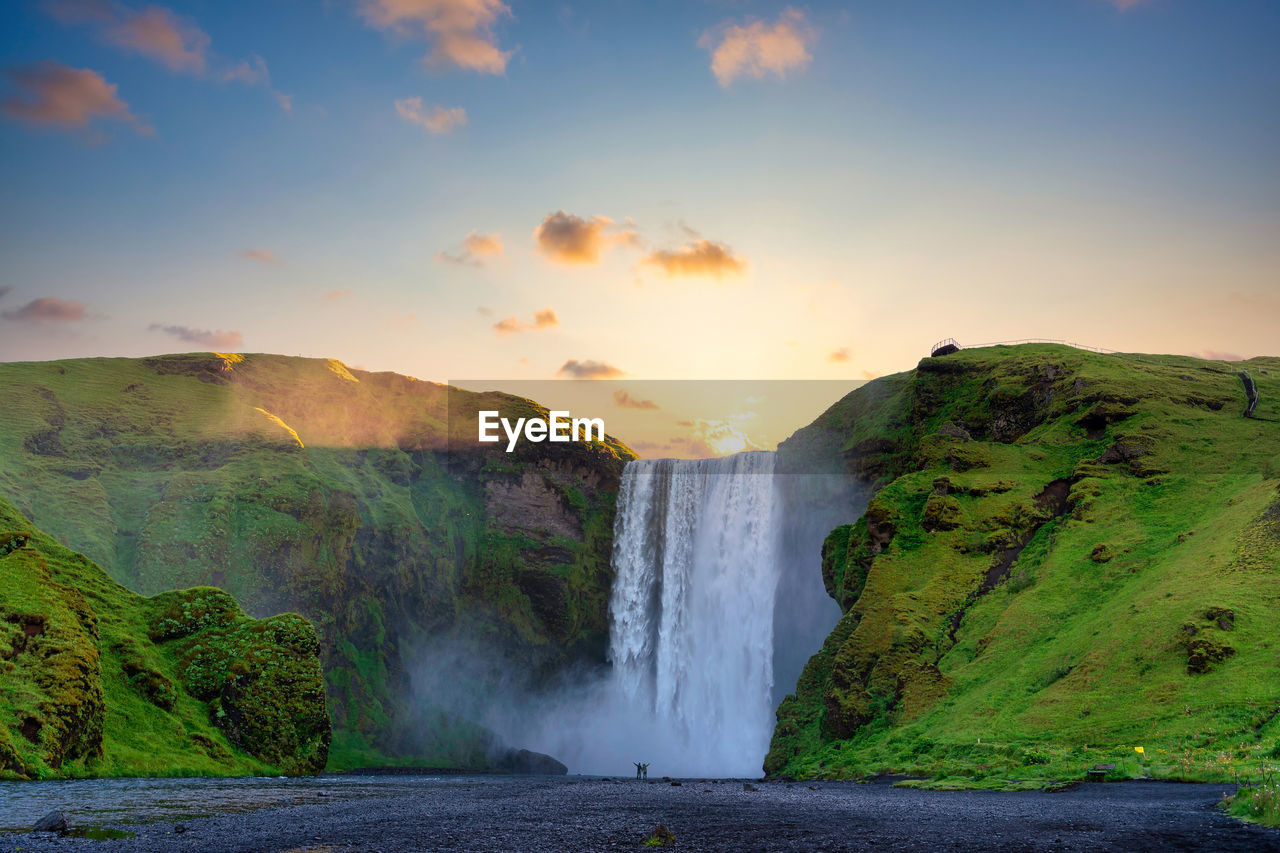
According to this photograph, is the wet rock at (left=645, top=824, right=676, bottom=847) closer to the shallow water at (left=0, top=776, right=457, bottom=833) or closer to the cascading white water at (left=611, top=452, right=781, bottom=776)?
the shallow water at (left=0, top=776, right=457, bottom=833)

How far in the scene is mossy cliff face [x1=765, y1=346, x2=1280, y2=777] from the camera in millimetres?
36219

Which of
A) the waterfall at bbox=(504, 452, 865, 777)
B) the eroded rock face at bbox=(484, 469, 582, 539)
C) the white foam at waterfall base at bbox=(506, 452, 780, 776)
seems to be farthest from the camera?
the eroded rock face at bbox=(484, 469, 582, 539)

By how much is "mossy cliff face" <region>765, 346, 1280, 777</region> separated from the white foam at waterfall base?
50.4ft

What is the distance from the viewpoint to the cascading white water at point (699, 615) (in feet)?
279

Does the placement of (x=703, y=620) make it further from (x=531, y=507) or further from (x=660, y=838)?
(x=660, y=838)

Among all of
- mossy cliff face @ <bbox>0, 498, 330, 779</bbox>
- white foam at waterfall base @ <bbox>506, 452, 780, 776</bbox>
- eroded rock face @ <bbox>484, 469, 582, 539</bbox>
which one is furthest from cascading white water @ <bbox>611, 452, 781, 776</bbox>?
mossy cliff face @ <bbox>0, 498, 330, 779</bbox>

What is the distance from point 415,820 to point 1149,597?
3876 cm

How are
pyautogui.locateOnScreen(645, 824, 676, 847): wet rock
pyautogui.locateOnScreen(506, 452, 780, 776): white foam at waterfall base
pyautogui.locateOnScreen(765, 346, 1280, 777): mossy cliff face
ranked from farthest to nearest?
pyautogui.locateOnScreen(506, 452, 780, 776): white foam at waterfall base → pyautogui.locateOnScreen(765, 346, 1280, 777): mossy cliff face → pyautogui.locateOnScreen(645, 824, 676, 847): wet rock

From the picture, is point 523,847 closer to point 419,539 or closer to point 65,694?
point 65,694

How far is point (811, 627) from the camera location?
274 feet

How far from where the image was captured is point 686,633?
93.2 m

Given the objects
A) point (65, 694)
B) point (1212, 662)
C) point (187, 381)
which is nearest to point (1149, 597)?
point (1212, 662)

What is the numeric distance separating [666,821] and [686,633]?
232ft

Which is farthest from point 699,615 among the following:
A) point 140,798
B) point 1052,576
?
point 140,798
